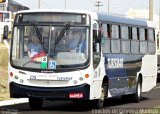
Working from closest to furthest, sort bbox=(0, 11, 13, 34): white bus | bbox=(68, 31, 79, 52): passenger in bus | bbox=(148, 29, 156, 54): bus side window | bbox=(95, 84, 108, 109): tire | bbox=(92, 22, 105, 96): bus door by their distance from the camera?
bbox=(68, 31, 79, 52): passenger in bus
bbox=(92, 22, 105, 96): bus door
bbox=(95, 84, 108, 109): tire
bbox=(0, 11, 13, 34): white bus
bbox=(148, 29, 156, 54): bus side window

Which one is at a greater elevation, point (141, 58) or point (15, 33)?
point (15, 33)

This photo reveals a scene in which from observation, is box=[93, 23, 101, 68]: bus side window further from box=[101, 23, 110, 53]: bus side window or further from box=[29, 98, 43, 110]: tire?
box=[29, 98, 43, 110]: tire

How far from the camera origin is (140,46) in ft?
78.1

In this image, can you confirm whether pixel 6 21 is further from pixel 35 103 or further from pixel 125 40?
pixel 35 103

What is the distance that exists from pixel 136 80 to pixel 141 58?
3.37ft

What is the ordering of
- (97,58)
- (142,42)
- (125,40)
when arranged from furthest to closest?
(142,42)
(125,40)
(97,58)

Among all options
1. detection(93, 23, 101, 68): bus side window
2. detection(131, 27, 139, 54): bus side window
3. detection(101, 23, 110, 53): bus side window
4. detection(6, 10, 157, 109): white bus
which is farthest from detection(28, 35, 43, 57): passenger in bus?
detection(131, 27, 139, 54): bus side window

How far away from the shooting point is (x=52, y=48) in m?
18.2

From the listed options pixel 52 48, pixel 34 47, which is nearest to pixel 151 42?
pixel 52 48

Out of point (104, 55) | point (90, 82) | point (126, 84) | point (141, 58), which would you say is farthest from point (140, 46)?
point (90, 82)

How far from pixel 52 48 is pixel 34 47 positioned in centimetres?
55

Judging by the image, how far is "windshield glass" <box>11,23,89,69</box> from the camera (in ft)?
59.3

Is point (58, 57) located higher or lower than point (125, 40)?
higher

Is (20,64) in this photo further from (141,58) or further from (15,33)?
(141,58)
